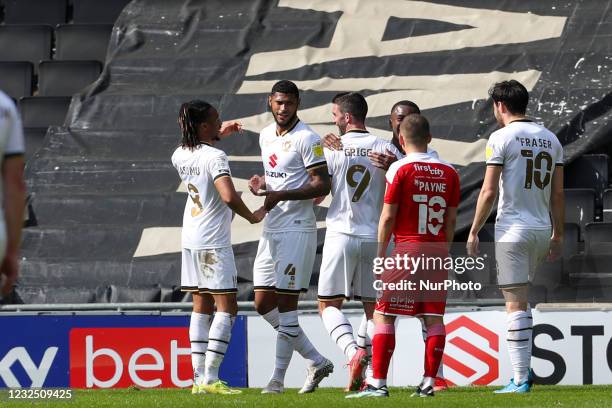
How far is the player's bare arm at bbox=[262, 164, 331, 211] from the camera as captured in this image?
860cm

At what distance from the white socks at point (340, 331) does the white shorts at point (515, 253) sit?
109 cm

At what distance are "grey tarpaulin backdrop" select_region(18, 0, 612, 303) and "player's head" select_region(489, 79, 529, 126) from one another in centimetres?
470

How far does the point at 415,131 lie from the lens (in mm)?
7883

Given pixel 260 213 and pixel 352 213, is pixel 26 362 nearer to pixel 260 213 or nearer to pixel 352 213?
pixel 260 213

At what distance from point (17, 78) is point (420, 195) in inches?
427

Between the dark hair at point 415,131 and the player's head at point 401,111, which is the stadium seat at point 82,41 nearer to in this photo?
the player's head at point 401,111

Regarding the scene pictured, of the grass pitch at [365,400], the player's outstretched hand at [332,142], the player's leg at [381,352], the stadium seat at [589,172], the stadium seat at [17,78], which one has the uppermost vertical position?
the stadium seat at [17,78]

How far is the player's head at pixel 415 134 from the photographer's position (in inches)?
310

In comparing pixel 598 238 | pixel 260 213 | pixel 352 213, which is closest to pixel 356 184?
pixel 352 213

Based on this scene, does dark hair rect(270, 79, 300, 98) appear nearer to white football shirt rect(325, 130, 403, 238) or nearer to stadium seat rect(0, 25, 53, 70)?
white football shirt rect(325, 130, 403, 238)

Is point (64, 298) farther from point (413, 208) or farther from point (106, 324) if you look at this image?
point (413, 208)

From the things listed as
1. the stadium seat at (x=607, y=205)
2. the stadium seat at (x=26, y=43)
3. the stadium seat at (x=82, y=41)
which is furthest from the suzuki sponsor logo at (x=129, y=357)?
the stadium seat at (x=26, y=43)

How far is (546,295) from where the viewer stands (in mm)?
12375

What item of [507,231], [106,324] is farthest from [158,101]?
[507,231]
